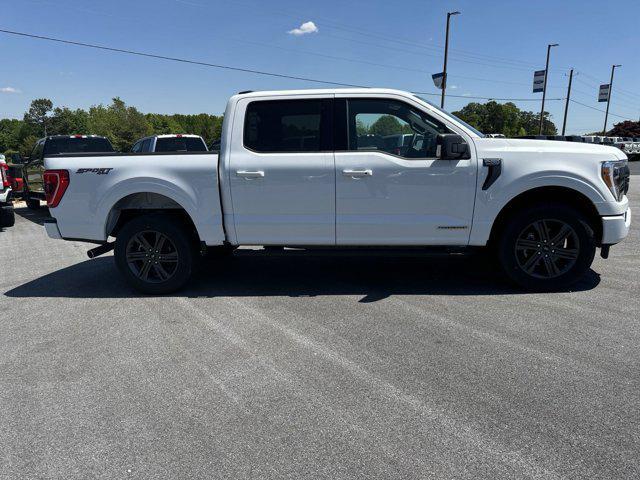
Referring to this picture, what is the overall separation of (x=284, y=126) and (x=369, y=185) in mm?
1112

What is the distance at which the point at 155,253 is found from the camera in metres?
5.08

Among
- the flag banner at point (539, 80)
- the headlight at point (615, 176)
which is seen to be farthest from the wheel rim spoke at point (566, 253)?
the flag banner at point (539, 80)

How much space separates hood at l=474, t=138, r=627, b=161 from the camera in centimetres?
452

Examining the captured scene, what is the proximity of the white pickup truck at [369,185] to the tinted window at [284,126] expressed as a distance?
0.01m

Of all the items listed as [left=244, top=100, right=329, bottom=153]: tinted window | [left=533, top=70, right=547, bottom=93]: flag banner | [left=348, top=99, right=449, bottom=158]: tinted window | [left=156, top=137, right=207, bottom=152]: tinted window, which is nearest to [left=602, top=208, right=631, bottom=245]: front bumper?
[left=348, top=99, right=449, bottom=158]: tinted window

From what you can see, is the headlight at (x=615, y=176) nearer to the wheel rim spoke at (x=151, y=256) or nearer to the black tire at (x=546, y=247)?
the black tire at (x=546, y=247)

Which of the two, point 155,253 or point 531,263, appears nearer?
point 531,263

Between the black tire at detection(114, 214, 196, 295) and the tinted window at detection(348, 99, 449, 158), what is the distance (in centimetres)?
214

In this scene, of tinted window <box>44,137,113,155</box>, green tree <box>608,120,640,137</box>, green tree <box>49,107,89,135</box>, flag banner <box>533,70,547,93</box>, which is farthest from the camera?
green tree <box>49,107,89,135</box>

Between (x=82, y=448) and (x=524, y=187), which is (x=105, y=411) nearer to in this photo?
(x=82, y=448)

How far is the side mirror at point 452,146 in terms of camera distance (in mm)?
4395

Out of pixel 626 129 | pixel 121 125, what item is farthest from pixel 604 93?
pixel 121 125

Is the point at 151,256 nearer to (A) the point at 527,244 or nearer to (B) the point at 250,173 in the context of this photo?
(B) the point at 250,173

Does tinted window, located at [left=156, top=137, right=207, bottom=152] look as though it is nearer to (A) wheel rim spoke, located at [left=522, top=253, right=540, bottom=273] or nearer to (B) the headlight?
(A) wheel rim spoke, located at [left=522, top=253, right=540, bottom=273]
